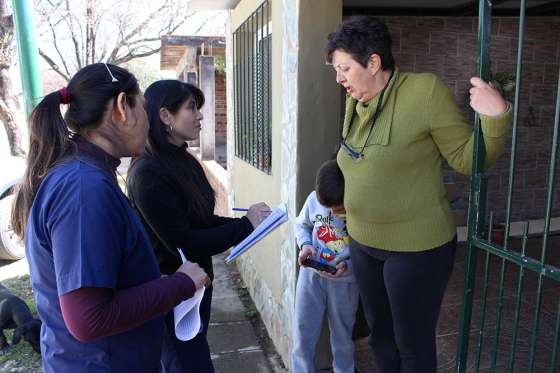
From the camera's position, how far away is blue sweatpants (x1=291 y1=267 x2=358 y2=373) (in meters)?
2.83

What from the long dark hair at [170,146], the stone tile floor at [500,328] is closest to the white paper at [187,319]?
the long dark hair at [170,146]

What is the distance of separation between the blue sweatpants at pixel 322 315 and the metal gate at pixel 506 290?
653 mm

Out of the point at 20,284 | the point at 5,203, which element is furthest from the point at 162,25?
the point at 20,284

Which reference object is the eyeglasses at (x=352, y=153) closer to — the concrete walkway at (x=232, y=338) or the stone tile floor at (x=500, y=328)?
the stone tile floor at (x=500, y=328)

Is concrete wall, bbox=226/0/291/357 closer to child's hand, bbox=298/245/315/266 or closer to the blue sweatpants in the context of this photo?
the blue sweatpants

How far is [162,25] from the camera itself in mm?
19859

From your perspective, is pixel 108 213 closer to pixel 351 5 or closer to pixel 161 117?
pixel 161 117

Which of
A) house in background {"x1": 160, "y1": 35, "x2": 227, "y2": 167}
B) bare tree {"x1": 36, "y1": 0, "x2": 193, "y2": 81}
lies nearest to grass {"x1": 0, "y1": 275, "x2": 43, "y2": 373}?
house in background {"x1": 160, "y1": 35, "x2": 227, "y2": 167}

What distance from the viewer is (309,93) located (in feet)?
9.56

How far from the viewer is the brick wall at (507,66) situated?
5902mm

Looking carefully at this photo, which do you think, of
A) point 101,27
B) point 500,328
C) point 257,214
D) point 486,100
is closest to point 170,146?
point 257,214

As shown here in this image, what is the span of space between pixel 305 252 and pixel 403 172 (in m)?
0.88

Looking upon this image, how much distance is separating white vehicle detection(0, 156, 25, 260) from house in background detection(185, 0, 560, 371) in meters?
2.96

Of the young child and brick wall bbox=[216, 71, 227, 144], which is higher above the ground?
brick wall bbox=[216, 71, 227, 144]
